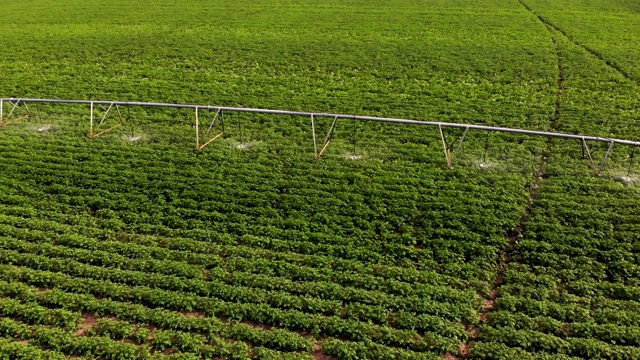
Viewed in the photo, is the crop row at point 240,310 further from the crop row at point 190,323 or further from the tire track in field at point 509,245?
the tire track in field at point 509,245

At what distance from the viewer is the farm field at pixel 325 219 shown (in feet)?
39.5

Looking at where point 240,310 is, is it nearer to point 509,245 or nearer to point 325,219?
point 325,219

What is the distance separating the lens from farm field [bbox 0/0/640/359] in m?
12.0

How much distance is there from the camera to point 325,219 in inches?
634

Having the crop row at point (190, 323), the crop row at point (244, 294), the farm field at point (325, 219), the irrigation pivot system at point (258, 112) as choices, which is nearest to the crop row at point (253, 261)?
the farm field at point (325, 219)

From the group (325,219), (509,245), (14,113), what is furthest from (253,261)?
(14,113)

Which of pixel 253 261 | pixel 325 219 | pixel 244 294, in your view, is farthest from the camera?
pixel 325 219

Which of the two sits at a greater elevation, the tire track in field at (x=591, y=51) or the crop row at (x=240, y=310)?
the tire track in field at (x=591, y=51)

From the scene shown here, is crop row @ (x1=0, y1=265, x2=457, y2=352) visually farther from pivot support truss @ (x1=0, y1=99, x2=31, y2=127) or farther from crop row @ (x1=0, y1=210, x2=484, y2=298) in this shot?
pivot support truss @ (x1=0, y1=99, x2=31, y2=127)

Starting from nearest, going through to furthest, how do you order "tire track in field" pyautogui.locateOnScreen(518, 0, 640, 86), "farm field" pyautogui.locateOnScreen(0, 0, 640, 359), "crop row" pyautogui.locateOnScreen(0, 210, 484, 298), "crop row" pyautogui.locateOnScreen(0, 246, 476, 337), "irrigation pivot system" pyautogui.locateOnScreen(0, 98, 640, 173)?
"farm field" pyautogui.locateOnScreen(0, 0, 640, 359) → "crop row" pyautogui.locateOnScreen(0, 246, 476, 337) → "crop row" pyautogui.locateOnScreen(0, 210, 484, 298) → "irrigation pivot system" pyautogui.locateOnScreen(0, 98, 640, 173) → "tire track in field" pyautogui.locateOnScreen(518, 0, 640, 86)

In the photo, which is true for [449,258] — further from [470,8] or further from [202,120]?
[470,8]

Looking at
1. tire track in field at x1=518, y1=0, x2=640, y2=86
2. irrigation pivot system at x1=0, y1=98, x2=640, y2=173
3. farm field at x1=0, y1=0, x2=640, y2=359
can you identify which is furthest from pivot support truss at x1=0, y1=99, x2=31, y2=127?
tire track in field at x1=518, y1=0, x2=640, y2=86

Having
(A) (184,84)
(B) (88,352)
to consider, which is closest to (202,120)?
(A) (184,84)

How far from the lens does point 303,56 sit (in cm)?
3369
